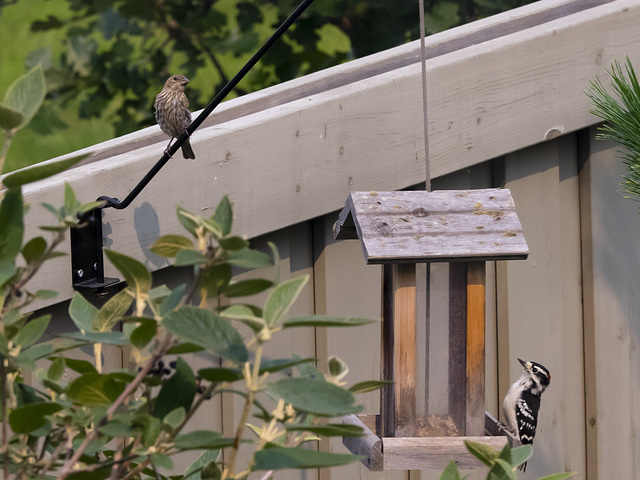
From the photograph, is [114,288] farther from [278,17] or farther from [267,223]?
[278,17]

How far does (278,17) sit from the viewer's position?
2402 mm

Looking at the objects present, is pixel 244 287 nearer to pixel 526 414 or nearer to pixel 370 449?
pixel 370 449

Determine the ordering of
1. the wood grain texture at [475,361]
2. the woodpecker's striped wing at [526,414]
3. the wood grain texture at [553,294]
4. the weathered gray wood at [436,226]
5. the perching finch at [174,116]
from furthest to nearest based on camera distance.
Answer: the wood grain texture at [553,294]
the woodpecker's striped wing at [526,414]
the perching finch at [174,116]
the wood grain texture at [475,361]
the weathered gray wood at [436,226]

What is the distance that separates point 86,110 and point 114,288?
1.00m

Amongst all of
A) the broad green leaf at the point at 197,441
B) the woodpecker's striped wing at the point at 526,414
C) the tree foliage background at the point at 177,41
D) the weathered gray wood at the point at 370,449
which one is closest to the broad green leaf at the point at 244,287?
the broad green leaf at the point at 197,441

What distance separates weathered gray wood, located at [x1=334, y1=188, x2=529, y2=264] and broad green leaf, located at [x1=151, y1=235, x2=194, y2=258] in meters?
0.56

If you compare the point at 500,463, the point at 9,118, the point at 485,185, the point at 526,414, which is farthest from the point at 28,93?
the point at 485,185

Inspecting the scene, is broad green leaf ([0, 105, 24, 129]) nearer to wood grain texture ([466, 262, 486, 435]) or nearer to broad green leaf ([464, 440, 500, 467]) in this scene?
broad green leaf ([464, 440, 500, 467])

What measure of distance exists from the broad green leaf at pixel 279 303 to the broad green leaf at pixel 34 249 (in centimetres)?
21

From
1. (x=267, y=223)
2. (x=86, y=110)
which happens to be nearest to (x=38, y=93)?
(x=267, y=223)

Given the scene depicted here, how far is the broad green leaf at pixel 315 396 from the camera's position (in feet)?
2.08

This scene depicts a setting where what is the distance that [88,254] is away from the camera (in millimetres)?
1453

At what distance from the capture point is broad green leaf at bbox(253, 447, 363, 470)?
0.65 m

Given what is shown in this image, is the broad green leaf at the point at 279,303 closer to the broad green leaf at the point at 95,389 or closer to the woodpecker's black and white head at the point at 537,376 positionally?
the broad green leaf at the point at 95,389
